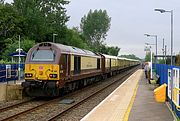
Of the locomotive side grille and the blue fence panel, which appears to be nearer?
the locomotive side grille

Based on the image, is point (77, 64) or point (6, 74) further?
point (6, 74)

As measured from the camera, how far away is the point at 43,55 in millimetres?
21594

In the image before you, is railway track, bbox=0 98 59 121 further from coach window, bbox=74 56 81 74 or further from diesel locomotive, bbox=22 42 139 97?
coach window, bbox=74 56 81 74

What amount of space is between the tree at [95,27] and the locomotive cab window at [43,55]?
89.7 metres

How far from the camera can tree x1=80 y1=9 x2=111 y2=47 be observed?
112688 mm

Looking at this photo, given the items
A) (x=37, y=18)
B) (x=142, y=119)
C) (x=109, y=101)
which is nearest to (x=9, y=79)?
(x=109, y=101)

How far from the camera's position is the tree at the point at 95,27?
370 ft

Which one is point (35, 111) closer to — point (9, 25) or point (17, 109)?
point (17, 109)

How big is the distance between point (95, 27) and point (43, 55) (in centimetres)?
9265

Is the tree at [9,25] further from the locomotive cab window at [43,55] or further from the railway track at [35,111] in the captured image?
the railway track at [35,111]

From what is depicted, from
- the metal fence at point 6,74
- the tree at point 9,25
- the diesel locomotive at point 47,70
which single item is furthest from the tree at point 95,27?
the diesel locomotive at point 47,70

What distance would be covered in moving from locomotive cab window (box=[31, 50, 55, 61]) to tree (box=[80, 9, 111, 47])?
294ft

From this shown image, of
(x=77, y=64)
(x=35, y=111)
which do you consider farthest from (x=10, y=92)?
(x=77, y=64)

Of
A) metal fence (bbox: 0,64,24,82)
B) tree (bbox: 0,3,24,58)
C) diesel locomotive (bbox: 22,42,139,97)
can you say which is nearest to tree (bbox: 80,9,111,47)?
tree (bbox: 0,3,24,58)
